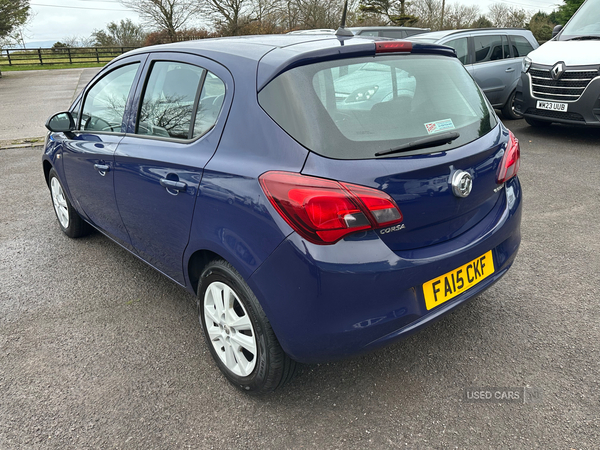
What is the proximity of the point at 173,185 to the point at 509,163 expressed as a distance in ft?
5.62

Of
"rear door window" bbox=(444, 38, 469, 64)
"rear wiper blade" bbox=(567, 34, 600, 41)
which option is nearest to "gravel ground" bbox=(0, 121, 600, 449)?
"rear wiper blade" bbox=(567, 34, 600, 41)

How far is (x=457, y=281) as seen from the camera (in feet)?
7.18

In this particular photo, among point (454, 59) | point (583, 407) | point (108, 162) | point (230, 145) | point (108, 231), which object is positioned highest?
point (454, 59)

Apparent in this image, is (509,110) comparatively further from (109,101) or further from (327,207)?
(327,207)

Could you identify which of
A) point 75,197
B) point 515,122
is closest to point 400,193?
point 75,197

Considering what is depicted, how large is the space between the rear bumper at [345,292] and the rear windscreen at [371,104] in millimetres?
406

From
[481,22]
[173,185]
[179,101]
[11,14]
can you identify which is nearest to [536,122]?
[179,101]

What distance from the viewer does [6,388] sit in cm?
247

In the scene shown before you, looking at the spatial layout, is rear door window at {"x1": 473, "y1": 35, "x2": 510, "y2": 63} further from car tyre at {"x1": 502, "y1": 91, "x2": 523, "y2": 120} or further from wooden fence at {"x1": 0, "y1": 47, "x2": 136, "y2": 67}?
wooden fence at {"x1": 0, "y1": 47, "x2": 136, "y2": 67}

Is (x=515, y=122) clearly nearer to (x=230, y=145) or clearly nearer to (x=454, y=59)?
(x=454, y=59)

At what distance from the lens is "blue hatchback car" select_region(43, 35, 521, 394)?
6.18ft

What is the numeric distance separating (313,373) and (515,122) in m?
8.43

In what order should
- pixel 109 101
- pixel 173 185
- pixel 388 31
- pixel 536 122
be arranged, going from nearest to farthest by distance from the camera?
pixel 173 185, pixel 109 101, pixel 536 122, pixel 388 31

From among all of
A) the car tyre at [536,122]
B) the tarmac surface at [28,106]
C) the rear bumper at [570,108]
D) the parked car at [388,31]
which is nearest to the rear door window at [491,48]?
the rear bumper at [570,108]
